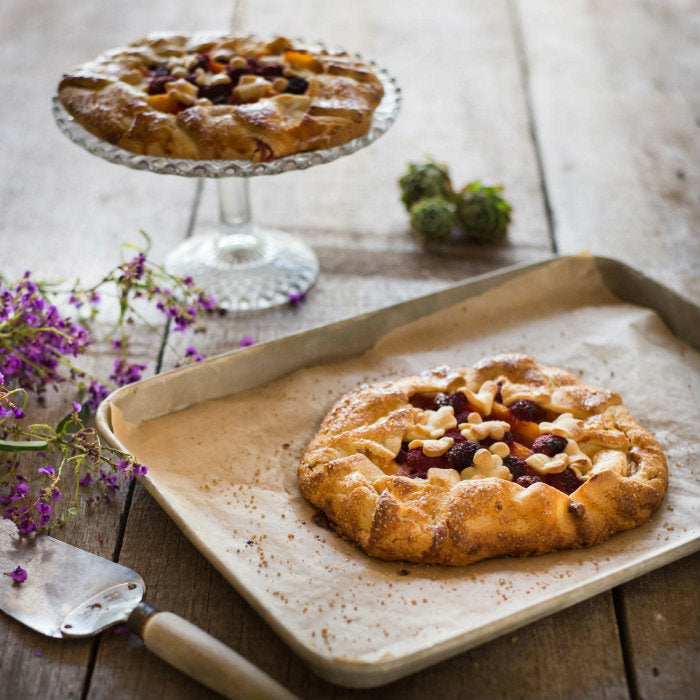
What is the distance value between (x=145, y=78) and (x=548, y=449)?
1.33 m

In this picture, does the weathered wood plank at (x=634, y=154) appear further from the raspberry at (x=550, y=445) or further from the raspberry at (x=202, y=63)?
the raspberry at (x=202, y=63)

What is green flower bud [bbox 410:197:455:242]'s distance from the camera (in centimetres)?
256

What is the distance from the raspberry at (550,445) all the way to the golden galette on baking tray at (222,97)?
818 millimetres

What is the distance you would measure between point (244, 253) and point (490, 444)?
107 centimetres

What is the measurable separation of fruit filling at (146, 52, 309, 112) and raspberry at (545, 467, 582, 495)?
43.1 inches

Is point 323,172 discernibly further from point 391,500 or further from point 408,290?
point 391,500

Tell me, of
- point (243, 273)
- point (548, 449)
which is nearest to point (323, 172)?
point (243, 273)

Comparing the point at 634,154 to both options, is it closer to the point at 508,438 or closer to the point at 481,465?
the point at 508,438

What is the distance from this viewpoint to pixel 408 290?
2445 mm

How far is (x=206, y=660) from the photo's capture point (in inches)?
50.3

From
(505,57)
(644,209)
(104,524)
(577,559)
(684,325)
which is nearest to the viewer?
(577,559)

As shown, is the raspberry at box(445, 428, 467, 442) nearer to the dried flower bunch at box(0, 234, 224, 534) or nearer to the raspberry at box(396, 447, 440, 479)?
the raspberry at box(396, 447, 440, 479)

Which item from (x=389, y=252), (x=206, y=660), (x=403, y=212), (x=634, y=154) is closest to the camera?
(x=206, y=660)

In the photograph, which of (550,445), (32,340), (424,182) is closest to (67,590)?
(32,340)
